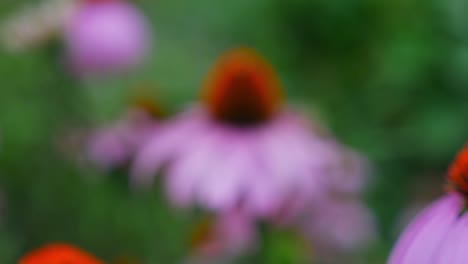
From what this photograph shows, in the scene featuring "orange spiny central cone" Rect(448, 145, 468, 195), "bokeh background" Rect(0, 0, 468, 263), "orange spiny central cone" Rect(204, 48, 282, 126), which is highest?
"orange spiny central cone" Rect(448, 145, 468, 195)

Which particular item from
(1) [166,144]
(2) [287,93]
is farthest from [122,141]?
(2) [287,93]

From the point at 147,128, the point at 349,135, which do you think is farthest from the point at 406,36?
the point at 147,128

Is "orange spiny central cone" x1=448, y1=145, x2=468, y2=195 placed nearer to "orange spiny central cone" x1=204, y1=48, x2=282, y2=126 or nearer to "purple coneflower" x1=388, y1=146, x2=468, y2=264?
"purple coneflower" x1=388, y1=146, x2=468, y2=264

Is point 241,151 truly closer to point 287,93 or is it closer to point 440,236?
point 440,236

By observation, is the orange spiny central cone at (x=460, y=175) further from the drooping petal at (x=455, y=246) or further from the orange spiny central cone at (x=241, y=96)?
the orange spiny central cone at (x=241, y=96)

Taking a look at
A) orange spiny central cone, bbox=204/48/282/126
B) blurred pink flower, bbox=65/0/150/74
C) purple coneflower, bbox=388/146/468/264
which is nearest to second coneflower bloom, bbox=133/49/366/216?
orange spiny central cone, bbox=204/48/282/126
